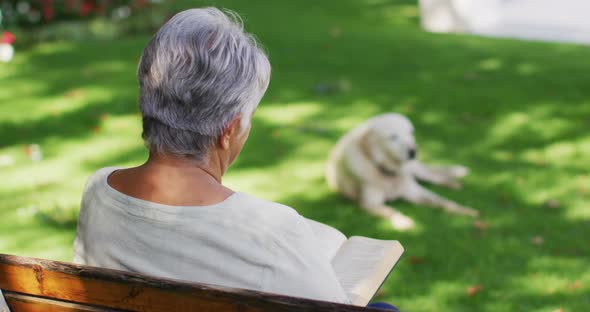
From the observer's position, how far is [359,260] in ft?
7.02

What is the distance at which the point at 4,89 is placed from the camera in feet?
25.5

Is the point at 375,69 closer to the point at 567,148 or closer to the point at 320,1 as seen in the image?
the point at 567,148

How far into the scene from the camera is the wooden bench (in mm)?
1552

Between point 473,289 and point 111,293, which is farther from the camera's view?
point 473,289

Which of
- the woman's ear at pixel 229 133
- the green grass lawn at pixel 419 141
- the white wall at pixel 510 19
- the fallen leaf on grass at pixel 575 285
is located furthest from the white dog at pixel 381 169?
the white wall at pixel 510 19

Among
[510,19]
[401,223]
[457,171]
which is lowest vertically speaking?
[401,223]

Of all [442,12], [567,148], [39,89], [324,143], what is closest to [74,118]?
[39,89]

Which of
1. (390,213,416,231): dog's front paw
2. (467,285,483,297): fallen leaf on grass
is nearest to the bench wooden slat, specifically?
(467,285,483,297): fallen leaf on grass

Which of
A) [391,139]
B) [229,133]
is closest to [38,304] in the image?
[229,133]

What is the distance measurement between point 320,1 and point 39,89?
22.9ft

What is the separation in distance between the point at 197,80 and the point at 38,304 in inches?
27.3

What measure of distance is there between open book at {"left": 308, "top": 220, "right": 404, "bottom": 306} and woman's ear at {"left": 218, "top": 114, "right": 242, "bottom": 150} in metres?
0.39

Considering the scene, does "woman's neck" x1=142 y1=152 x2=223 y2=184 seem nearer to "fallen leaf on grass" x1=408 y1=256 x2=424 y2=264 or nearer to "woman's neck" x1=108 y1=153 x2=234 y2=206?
"woman's neck" x1=108 y1=153 x2=234 y2=206

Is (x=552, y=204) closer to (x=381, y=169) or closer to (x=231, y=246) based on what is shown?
(x=381, y=169)
